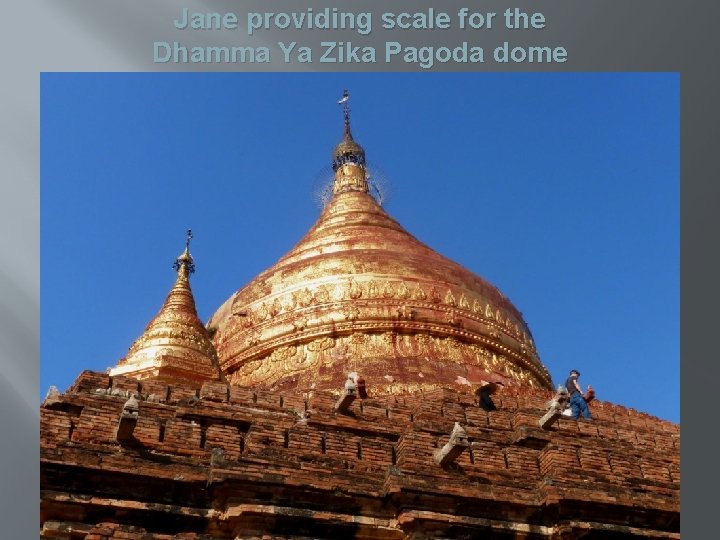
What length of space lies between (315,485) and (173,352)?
41.6ft

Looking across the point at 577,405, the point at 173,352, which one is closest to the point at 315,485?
the point at 577,405

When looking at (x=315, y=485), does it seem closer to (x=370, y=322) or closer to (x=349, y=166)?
(x=370, y=322)

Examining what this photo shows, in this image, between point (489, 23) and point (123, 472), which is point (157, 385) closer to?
point (123, 472)

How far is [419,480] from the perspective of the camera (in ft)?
39.6

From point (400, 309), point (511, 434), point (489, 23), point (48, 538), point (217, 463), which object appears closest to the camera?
point (48, 538)

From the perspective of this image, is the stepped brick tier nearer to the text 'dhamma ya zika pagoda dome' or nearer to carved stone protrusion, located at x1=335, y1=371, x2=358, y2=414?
the text 'dhamma ya zika pagoda dome'

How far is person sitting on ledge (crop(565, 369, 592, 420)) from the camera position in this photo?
65.8 ft

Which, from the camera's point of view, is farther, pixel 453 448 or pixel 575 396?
pixel 575 396

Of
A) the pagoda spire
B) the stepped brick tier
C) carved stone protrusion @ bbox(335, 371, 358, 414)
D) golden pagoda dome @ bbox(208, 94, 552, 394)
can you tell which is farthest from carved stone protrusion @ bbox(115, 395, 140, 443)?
the pagoda spire

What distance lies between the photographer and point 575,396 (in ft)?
66.1

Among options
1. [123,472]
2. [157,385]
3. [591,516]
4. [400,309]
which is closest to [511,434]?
[591,516]

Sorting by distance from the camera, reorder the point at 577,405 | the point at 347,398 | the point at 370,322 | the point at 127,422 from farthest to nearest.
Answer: the point at 370,322 < the point at 577,405 < the point at 347,398 < the point at 127,422

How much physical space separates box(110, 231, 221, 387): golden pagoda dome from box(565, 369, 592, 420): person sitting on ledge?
310 inches

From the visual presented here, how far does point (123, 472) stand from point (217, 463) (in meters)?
1.01
